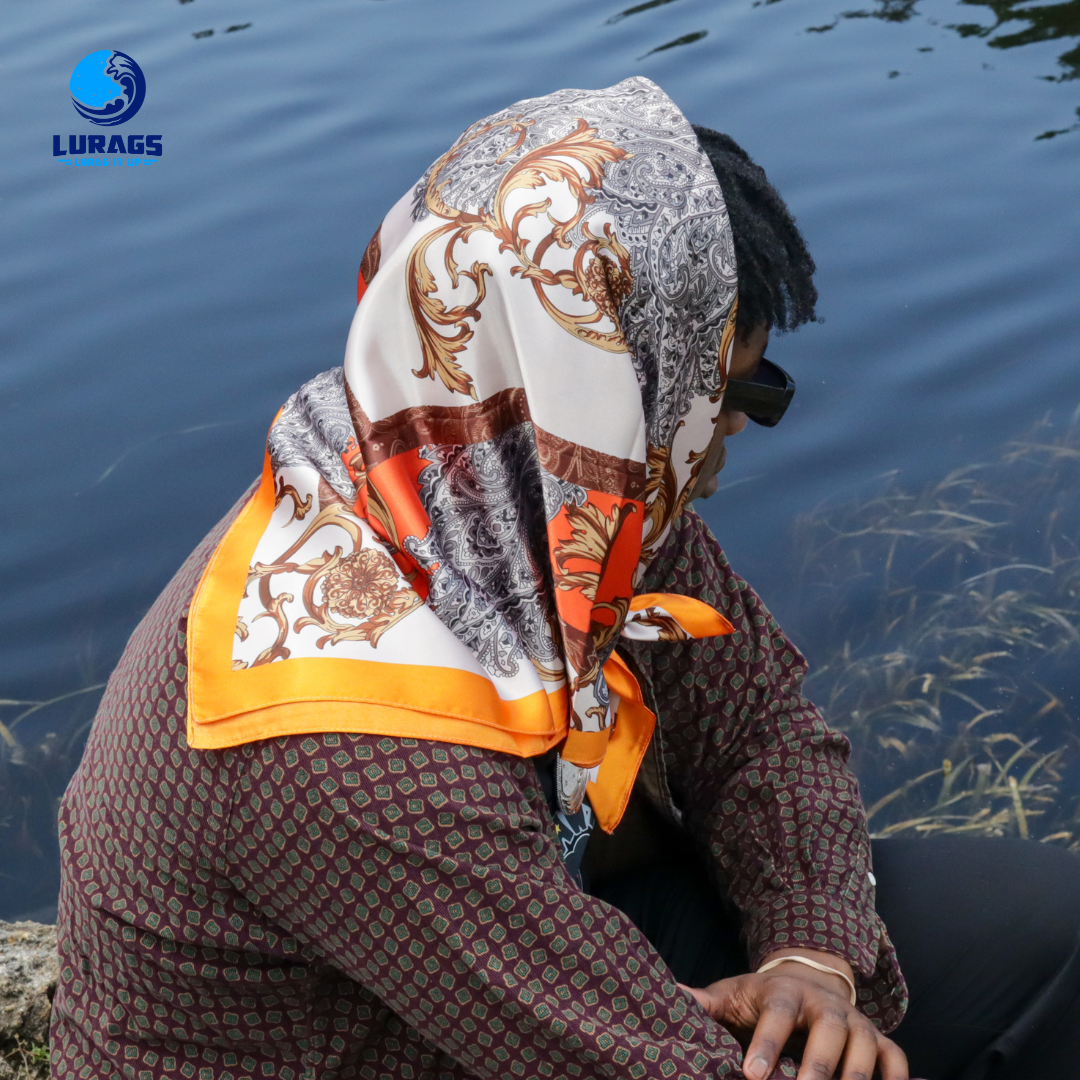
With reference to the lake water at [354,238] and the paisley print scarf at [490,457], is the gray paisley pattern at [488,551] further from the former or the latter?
the lake water at [354,238]

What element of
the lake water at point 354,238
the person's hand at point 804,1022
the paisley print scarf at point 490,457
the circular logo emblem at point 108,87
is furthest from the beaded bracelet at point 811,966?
the circular logo emblem at point 108,87

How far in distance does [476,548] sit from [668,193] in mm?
320

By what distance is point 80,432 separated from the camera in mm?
2688

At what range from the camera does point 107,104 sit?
142 inches

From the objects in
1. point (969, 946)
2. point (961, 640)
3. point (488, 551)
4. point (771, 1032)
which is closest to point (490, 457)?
point (488, 551)

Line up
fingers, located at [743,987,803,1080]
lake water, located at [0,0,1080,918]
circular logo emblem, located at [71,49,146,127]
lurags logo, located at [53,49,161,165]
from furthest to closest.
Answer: circular logo emblem, located at [71,49,146,127] < lurags logo, located at [53,49,161,165] < lake water, located at [0,0,1080,918] < fingers, located at [743,987,803,1080]

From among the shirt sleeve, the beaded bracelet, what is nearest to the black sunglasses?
the shirt sleeve

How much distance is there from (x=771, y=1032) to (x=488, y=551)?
500mm

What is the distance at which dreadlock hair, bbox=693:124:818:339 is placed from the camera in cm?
101

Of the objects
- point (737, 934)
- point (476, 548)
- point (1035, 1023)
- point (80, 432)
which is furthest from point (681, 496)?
point (80, 432)

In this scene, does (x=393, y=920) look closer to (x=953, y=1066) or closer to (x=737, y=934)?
(x=737, y=934)

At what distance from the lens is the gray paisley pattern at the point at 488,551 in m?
0.92

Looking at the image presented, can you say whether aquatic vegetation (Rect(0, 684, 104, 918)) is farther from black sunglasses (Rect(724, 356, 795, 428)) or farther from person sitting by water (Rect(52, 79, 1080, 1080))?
black sunglasses (Rect(724, 356, 795, 428))

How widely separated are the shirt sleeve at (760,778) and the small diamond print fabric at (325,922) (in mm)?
245
